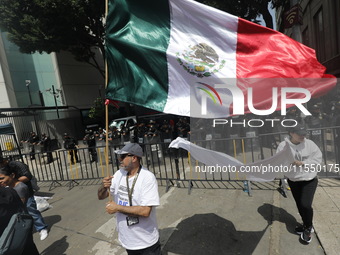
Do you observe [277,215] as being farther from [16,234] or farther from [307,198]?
[16,234]

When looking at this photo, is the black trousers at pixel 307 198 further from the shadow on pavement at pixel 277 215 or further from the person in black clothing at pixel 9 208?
the person in black clothing at pixel 9 208

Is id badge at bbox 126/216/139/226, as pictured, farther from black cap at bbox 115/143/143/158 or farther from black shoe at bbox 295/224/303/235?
black shoe at bbox 295/224/303/235

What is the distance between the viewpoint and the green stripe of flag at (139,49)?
9.99 feet

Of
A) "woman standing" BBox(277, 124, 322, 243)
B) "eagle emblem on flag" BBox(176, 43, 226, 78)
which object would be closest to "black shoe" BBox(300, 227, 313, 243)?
"woman standing" BBox(277, 124, 322, 243)

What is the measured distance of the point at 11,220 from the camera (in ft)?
8.36

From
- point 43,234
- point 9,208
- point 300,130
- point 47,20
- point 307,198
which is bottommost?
point 43,234

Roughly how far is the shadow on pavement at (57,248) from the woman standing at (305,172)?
3.92 m

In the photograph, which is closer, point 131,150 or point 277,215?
point 131,150

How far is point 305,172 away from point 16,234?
3.85 m

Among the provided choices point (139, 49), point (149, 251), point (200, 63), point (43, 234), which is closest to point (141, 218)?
point (149, 251)

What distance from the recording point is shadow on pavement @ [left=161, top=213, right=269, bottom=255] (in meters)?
3.35

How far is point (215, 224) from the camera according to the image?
400 cm

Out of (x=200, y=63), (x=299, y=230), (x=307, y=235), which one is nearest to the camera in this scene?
(x=200, y=63)

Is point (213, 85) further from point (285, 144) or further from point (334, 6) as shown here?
point (334, 6)
